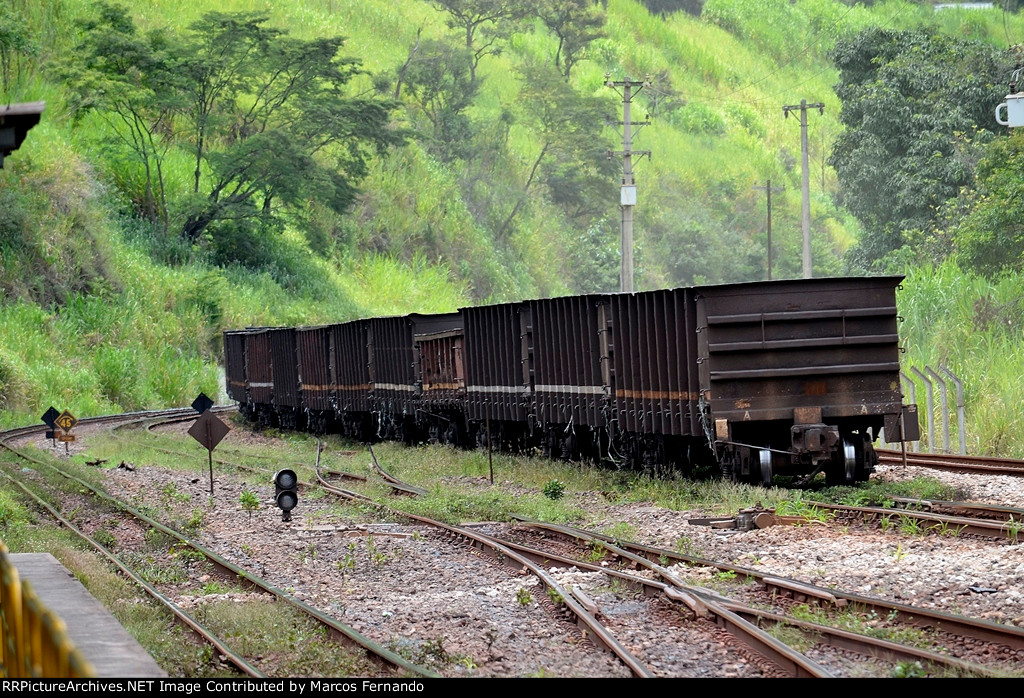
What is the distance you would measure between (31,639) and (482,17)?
88619mm

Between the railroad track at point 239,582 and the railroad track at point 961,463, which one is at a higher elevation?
the railroad track at point 961,463

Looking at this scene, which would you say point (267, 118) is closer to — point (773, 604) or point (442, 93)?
point (442, 93)

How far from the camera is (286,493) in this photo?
16812 millimetres

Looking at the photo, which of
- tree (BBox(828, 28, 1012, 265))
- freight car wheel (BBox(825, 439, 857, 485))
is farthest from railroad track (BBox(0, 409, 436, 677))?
tree (BBox(828, 28, 1012, 265))

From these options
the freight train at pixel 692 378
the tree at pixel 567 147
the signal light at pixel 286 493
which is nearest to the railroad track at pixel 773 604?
the freight train at pixel 692 378

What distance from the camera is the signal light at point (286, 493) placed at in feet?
54.9

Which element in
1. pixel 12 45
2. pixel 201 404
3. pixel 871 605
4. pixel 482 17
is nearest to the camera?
pixel 871 605

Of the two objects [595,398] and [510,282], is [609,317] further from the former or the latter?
[510,282]

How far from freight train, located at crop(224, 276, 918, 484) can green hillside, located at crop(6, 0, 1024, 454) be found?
19.0 feet

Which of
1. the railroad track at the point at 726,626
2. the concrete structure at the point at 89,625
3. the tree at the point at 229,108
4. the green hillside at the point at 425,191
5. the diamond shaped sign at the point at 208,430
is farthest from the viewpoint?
the tree at the point at 229,108

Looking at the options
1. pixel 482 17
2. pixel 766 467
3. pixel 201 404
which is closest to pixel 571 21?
pixel 482 17

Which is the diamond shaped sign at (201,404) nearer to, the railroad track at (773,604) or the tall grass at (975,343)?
the railroad track at (773,604)

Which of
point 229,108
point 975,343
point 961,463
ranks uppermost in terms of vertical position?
point 229,108

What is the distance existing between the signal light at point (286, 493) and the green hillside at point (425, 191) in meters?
11.8
